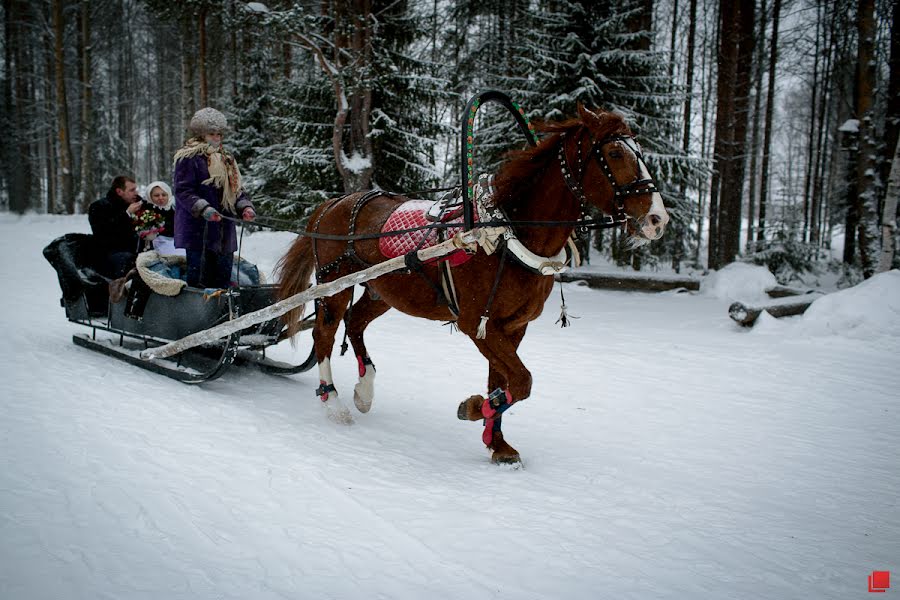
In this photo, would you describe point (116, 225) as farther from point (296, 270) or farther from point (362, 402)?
point (362, 402)

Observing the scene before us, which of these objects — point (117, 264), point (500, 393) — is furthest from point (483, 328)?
point (117, 264)

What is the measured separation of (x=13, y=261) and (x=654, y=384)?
15.3 metres

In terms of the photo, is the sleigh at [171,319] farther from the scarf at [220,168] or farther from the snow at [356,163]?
the snow at [356,163]

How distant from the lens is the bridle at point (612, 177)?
338cm

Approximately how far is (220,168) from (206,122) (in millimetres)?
426

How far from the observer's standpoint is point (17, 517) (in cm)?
278

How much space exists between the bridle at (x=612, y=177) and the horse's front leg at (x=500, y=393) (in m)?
1.09

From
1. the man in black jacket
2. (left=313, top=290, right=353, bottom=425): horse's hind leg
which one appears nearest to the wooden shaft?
(left=313, top=290, right=353, bottom=425): horse's hind leg

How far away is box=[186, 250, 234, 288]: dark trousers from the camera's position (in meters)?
5.51

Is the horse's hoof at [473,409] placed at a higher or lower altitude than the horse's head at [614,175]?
lower

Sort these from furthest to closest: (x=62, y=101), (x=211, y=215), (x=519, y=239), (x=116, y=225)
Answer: (x=62, y=101), (x=116, y=225), (x=211, y=215), (x=519, y=239)

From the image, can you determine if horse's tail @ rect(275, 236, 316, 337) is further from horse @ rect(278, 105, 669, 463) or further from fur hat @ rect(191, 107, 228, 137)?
fur hat @ rect(191, 107, 228, 137)

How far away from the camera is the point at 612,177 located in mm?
3471

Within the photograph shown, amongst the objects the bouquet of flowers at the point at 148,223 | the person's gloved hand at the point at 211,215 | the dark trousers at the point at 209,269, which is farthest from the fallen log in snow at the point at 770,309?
the bouquet of flowers at the point at 148,223
